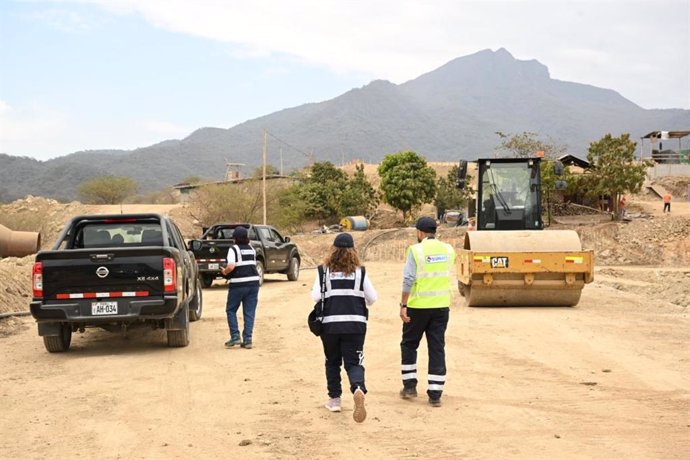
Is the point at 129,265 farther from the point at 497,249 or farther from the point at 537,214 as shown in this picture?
the point at 537,214

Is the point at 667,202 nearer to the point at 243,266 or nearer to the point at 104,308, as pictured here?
the point at 243,266

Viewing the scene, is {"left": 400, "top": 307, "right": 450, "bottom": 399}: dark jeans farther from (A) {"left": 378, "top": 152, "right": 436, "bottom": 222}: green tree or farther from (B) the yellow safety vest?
(A) {"left": 378, "top": 152, "right": 436, "bottom": 222}: green tree

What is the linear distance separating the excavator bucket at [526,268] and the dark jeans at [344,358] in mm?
9505

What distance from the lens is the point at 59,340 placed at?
40.4 ft

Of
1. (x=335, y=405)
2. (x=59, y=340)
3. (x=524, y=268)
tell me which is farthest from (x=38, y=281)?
(x=524, y=268)

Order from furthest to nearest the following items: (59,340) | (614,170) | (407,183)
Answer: (407,183) → (614,170) → (59,340)

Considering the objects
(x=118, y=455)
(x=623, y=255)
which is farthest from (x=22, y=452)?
(x=623, y=255)

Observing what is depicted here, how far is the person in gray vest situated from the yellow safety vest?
34.7 inches

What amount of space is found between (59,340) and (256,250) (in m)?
13.2

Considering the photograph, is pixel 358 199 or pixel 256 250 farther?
pixel 358 199

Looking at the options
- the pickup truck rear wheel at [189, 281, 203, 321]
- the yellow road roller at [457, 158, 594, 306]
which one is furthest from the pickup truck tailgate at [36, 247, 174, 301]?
the yellow road roller at [457, 158, 594, 306]

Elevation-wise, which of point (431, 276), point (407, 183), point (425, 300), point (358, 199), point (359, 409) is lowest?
point (359, 409)

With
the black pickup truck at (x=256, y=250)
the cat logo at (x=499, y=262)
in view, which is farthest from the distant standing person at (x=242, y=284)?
the black pickup truck at (x=256, y=250)

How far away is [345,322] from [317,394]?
1.44 m
